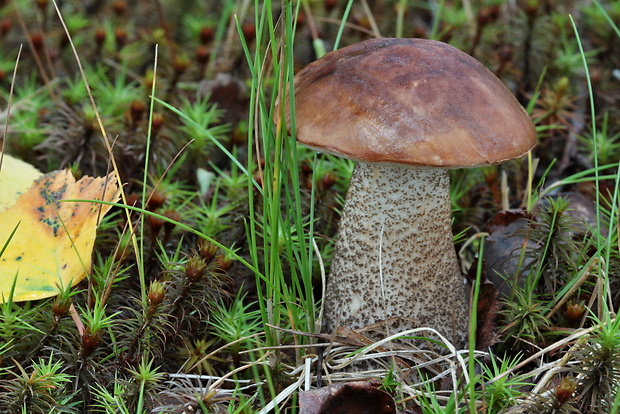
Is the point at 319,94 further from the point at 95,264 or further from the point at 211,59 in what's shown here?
the point at 211,59

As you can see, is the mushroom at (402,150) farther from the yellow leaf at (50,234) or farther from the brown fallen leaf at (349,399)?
the yellow leaf at (50,234)

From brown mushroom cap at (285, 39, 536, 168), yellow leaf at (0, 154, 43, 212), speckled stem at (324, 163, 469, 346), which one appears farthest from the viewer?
yellow leaf at (0, 154, 43, 212)

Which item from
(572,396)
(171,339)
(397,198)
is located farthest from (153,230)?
(572,396)

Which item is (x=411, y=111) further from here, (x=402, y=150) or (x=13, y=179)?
(x=13, y=179)

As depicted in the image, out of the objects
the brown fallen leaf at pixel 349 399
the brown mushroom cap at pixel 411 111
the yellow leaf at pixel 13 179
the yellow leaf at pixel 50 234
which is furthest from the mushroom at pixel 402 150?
the yellow leaf at pixel 13 179

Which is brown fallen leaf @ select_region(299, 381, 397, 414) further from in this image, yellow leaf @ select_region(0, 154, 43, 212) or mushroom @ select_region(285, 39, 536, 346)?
yellow leaf @ select_region(0, 154, 43, 212)

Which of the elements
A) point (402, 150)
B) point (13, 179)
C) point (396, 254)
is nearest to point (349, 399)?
point (396, 254)

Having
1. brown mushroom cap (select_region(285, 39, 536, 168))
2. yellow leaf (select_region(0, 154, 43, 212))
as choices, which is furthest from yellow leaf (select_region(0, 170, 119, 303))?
brown mushroom cap (select_region(285, 39, 536, 168))
